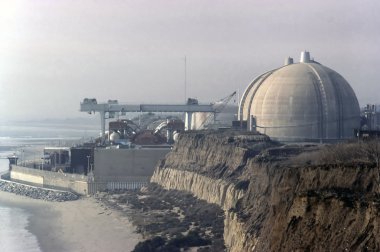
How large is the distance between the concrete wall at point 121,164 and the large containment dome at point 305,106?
356 inches

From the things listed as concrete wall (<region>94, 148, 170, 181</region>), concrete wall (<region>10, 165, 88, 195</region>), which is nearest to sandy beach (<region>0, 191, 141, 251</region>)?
concrete wall (<region>10, 165, 88, 195</region>)

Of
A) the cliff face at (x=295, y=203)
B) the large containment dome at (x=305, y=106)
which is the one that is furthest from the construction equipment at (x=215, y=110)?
the cliff face at (x=295, y=203)

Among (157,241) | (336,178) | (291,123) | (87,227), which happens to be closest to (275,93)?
(291,123)

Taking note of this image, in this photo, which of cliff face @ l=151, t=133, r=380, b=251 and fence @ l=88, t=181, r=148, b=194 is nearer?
cliff face @ l=151, t=133, r=380, b=251

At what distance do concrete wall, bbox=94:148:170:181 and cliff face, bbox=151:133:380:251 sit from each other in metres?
13.9

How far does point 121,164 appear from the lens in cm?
5844

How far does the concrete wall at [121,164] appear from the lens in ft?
191

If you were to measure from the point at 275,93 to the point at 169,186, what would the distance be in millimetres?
12028

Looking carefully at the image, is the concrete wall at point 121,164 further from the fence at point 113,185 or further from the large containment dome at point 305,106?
the large containment dome at point 305,106

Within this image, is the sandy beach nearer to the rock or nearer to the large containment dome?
the rock

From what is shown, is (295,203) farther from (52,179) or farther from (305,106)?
(52,179)

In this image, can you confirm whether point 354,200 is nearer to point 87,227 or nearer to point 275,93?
point 87,227

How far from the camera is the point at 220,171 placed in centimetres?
4622

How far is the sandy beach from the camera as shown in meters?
36.9
